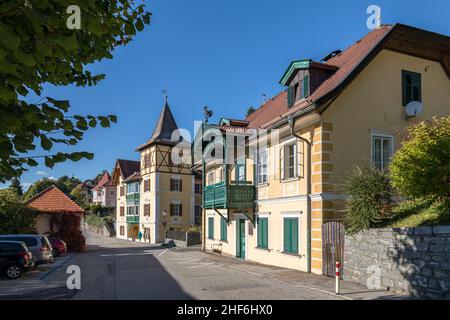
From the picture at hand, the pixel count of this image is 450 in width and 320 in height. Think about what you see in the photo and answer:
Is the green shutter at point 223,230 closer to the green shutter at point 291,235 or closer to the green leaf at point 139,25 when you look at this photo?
the green shutter at point 291,235

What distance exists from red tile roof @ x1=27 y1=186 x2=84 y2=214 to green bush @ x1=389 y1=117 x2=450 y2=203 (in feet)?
86.7

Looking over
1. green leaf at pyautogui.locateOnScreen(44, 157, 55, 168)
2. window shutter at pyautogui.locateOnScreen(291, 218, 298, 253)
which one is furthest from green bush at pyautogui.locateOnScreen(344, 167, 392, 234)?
green leaf at pyautogui.locateOnScreen(44, 157, 55, 168)

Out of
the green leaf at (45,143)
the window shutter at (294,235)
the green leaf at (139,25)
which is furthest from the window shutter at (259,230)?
the green leaf at (45,143)

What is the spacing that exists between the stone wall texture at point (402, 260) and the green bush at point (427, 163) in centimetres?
107

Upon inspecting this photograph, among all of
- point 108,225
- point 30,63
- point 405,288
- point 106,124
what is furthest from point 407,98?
point 108,225

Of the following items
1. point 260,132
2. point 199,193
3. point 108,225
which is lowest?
point 108,225

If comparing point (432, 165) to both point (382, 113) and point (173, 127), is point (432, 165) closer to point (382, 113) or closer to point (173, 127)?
point (382, 113)

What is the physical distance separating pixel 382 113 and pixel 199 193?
33.7m

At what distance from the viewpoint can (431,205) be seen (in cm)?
1284

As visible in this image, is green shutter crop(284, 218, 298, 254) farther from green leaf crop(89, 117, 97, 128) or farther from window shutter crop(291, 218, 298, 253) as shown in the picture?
green leaf crop(89, 117, 97, 128)

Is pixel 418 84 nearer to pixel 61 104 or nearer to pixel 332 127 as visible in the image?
pixel 332 127

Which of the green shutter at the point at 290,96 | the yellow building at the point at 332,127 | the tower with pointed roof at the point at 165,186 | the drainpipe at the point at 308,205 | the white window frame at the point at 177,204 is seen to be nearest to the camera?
the yellow building at the point at 332,127

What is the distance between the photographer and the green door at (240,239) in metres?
23.6

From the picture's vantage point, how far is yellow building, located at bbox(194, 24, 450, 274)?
1581cm
